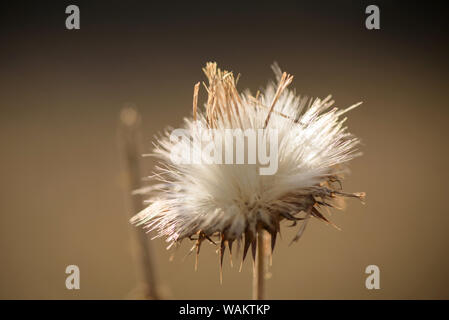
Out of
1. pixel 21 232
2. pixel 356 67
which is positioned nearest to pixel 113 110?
pixel 21 232

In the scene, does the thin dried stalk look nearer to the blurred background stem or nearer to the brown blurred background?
the blurred background stem

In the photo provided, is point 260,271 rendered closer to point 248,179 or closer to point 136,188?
point 248,179

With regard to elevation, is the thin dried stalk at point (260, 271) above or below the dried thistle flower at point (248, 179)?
below

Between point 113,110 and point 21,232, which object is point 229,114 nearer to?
point 21,232

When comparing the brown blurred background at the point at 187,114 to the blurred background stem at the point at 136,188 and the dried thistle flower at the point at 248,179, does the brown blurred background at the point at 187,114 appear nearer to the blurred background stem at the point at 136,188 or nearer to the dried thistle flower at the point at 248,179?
the blurred background stem at the point at 136,188

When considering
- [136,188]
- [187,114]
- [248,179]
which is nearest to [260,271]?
[248,179]

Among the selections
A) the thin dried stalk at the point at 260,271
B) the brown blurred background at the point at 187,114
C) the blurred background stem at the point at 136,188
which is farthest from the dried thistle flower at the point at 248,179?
the brown blurred background at the point at 187,114
